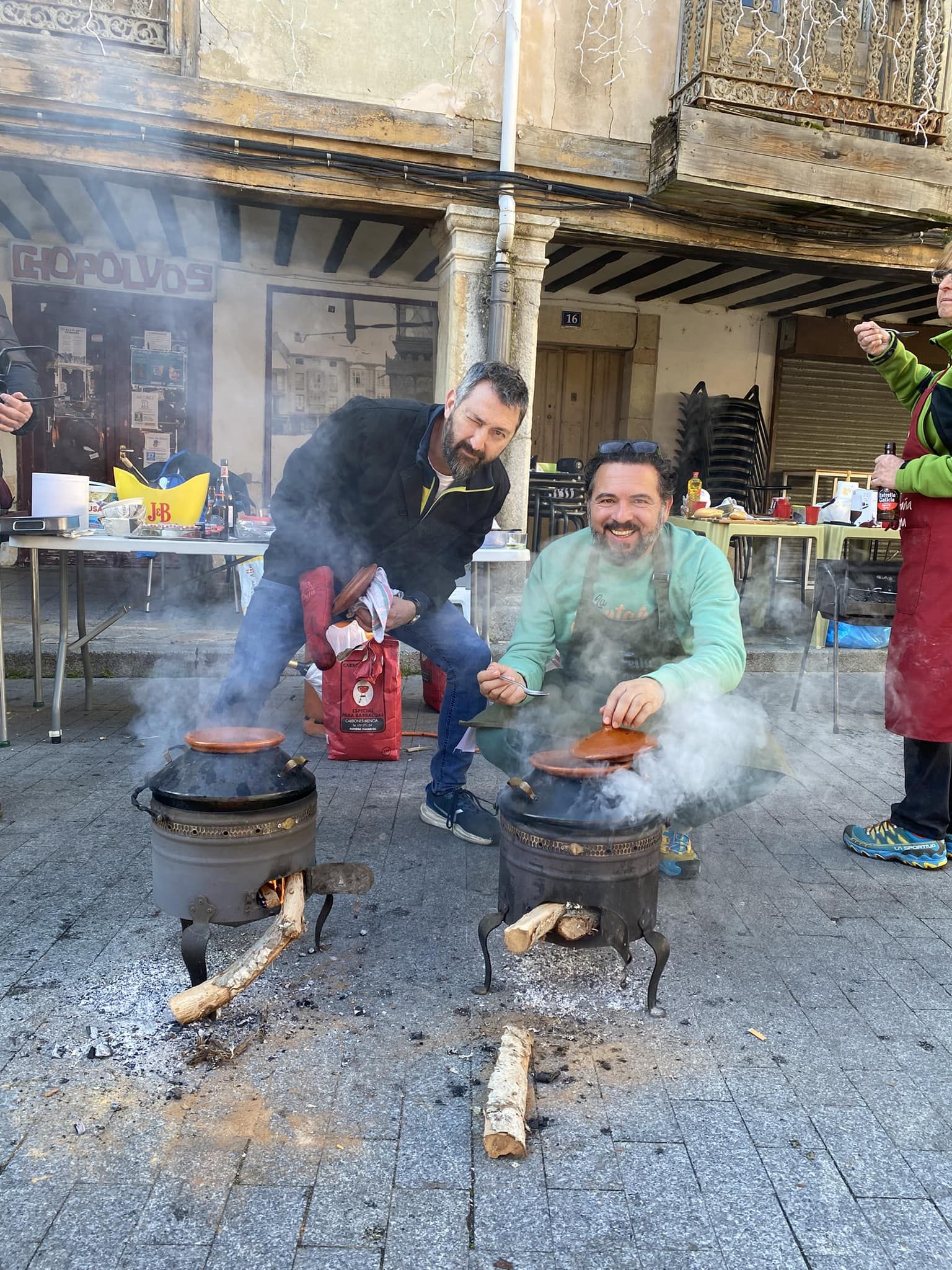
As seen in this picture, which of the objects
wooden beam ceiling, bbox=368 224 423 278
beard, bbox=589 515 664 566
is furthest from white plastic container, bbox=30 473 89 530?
wooden beam ceiling, bbox=368 224 423 278

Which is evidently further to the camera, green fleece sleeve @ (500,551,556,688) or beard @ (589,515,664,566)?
green fleece sleeve @ (500,551,556,688)

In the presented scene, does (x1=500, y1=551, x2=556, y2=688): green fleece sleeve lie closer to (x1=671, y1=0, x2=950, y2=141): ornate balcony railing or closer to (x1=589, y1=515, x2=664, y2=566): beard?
(x1=589, y1=515, x2=664, y2=566): beard

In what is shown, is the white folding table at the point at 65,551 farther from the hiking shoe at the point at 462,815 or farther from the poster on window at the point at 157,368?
the poster on window at the point at 157,368

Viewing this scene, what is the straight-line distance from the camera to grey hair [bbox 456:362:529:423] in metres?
3.07

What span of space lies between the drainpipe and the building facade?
0.09 ft

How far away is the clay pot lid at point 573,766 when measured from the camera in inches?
89.0

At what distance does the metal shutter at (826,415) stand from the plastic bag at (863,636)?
463cm

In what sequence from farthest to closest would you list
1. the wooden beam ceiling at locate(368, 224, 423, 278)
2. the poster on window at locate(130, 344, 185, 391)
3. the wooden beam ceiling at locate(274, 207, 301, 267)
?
the poster on window at locate(130, 344, 185, 391) < the wooden beam ceiling at locate(368, 224, 423, 278) < the wooden beam ceiling at locate(274, 207, 301, 267)

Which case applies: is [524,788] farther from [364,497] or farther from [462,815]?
[364,497]

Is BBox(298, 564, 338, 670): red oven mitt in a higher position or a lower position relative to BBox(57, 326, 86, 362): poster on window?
lower

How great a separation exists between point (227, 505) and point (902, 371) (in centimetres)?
403

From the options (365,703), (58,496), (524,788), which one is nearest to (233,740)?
(524,788)

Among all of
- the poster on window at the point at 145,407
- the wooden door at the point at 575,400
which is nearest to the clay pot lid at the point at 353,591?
the poster on window at the point at 145,407

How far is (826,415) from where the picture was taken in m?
11.4
